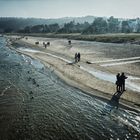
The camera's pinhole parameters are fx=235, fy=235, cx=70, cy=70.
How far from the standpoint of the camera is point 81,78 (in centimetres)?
3559

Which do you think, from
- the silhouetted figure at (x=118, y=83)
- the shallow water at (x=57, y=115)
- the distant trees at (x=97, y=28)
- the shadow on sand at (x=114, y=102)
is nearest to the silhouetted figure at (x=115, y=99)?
the shadow on sand at (x=114, y=102)

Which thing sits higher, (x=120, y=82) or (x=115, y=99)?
(x=120, y=82)

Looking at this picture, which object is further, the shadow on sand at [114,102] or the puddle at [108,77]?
the puddle at [108,77]

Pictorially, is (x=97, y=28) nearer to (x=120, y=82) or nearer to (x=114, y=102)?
(x=120, y=82)

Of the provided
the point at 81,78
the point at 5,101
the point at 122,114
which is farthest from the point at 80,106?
the point at 81,78

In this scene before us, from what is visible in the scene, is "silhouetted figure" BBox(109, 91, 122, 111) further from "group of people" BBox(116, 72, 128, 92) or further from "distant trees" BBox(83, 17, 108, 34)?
"distant trees" BBox(83, 17, 108, 34)

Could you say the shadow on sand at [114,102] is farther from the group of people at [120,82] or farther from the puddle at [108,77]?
the puddle at [108,77]

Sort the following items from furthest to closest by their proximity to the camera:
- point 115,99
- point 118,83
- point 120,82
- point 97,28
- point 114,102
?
1. point 97,28
2. point 118,83
3. point 120,82
4. point 115,99
5. point 114,102

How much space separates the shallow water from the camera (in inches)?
756

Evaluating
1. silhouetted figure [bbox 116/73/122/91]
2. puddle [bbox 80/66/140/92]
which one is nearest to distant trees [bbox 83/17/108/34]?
puddle [bbox 80/66/140/92]

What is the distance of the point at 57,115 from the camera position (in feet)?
75.3

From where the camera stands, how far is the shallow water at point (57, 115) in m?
19.2

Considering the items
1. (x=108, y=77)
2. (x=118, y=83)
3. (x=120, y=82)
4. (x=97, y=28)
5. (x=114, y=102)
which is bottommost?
(x=114, y=102)

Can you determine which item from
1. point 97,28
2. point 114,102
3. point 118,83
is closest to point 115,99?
point 114,102
